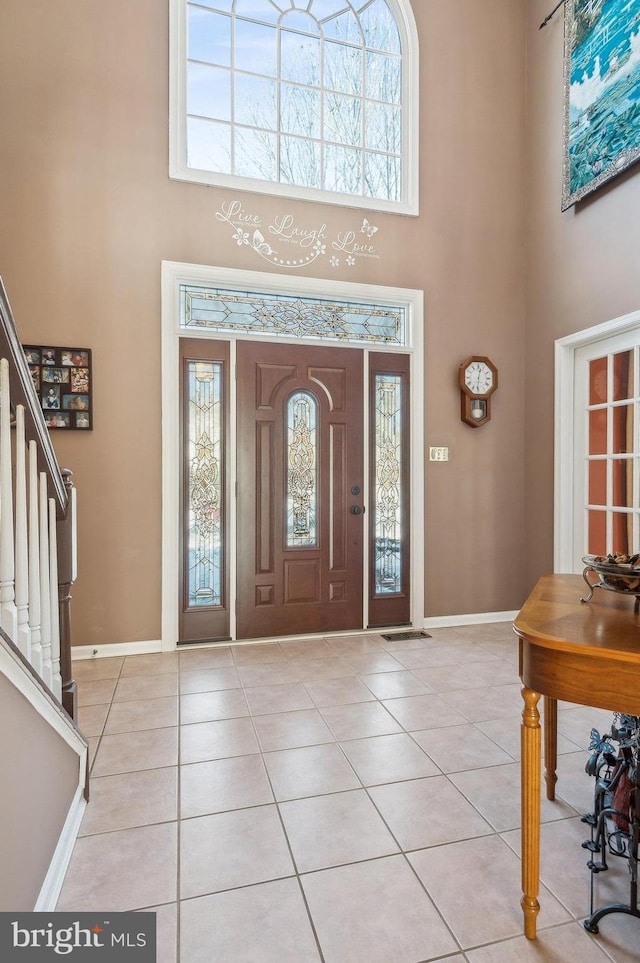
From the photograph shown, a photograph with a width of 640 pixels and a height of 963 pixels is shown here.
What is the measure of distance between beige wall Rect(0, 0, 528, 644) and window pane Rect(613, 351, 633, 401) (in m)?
0.98

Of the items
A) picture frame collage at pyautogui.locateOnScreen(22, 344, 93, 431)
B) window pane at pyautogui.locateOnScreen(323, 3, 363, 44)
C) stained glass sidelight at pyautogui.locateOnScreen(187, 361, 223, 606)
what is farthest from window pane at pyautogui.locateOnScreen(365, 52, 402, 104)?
picture frame collage at pyautogui.locateOnScreen(22, 344, 93, 431)

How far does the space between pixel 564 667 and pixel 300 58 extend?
4392mm

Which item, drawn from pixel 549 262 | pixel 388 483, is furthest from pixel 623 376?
pixel 388 483

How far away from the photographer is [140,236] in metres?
3.40

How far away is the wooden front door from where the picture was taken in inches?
143

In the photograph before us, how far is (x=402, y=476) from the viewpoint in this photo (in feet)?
13.1

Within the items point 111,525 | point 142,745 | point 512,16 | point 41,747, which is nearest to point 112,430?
point 111,525

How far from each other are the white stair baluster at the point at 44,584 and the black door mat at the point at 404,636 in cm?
254

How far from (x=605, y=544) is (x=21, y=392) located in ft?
11.8

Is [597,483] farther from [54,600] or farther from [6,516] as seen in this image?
[6,516]

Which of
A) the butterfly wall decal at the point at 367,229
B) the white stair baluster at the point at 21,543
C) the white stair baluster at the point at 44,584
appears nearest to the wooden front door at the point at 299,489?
the butterfly wall decal at the point at 367,229

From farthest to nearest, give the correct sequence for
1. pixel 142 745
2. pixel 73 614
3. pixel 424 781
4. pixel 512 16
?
pixel 512 16 < pixel 73 614 < pixel 142 745 < pixel 424 781

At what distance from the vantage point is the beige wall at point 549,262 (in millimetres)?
3400

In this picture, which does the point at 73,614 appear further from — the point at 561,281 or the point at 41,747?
the point at 561,281
